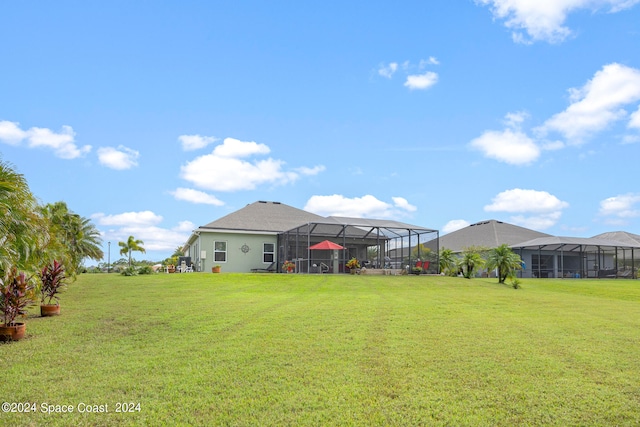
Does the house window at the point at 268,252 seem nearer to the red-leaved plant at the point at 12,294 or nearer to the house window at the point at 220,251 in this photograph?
the house window at the point at 220,251

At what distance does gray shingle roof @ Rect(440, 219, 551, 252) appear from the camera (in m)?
39.3

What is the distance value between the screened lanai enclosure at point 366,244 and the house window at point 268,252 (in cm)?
53

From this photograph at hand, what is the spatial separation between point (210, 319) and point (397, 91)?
35.9 feet

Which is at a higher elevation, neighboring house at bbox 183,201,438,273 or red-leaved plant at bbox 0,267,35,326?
neighboring house at bbox 183,201,438,273

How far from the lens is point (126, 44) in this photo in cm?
1491

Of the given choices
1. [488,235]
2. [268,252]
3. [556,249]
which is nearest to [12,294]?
[268,252]

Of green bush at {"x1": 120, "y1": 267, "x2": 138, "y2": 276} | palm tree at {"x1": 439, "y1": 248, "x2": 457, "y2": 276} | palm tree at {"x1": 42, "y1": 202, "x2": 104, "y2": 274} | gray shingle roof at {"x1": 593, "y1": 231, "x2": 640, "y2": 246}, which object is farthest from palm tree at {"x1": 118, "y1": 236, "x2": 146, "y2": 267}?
gray shingle roof at {"x1": 593, "y1": 231, "x2": 640, "y2": 246}

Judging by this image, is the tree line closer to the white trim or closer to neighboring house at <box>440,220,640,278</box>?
the white trim

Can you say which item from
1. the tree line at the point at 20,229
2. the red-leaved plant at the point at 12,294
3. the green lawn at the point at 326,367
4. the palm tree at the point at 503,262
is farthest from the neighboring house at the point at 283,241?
the red-leaved plant at the point at 12,294

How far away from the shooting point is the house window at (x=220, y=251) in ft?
92.7

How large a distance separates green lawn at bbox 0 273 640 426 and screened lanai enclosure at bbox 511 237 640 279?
25479mm

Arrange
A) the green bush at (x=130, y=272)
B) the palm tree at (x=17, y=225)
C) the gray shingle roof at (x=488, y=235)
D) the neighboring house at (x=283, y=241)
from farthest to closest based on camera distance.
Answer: the gray shingle roof at (x=488, y=235) < the neighboring house at (x=283, y=241) < the green bush at (x=130, y=272) < the palm tree at (x=17, y=225)

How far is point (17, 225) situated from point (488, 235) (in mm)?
37127

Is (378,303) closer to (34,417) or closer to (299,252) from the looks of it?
(34,417)
